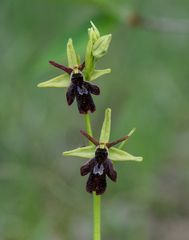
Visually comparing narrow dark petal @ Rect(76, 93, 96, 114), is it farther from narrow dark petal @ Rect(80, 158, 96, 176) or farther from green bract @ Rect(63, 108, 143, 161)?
narrow dark petal @ Rect(80, 158, 96, 176)

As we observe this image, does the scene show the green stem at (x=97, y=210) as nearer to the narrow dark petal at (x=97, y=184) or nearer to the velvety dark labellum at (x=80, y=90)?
the narrow dark petal at (x=97, y=184)

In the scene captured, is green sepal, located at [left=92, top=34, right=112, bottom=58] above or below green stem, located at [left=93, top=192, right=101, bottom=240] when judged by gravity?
above

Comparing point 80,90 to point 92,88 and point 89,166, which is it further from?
point 89,166

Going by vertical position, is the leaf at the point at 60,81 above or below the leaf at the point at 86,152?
above

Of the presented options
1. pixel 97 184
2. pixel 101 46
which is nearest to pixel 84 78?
pixel 101 46

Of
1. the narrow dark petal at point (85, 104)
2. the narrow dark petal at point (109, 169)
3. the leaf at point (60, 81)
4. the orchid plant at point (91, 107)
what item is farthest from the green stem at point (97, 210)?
the leaf at point (60, 81)

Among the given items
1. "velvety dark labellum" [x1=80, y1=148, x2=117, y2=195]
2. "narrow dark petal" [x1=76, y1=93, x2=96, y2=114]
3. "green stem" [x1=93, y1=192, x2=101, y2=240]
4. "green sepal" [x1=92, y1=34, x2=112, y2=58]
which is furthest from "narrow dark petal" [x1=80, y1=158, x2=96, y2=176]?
"green sepal" [x1=92, y1=34, x2=112, y2=58]

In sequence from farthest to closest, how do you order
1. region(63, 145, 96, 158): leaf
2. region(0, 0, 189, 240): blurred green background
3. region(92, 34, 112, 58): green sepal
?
1. region(0, 0, 189, 240): blurred green background
2. region(63, 145, 96, 158): leaf
3. region(92, 34, 112, 58): green sepal

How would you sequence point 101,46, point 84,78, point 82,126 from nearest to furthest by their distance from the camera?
1. point 101,46
2. point 84,78
3. point 82,126
